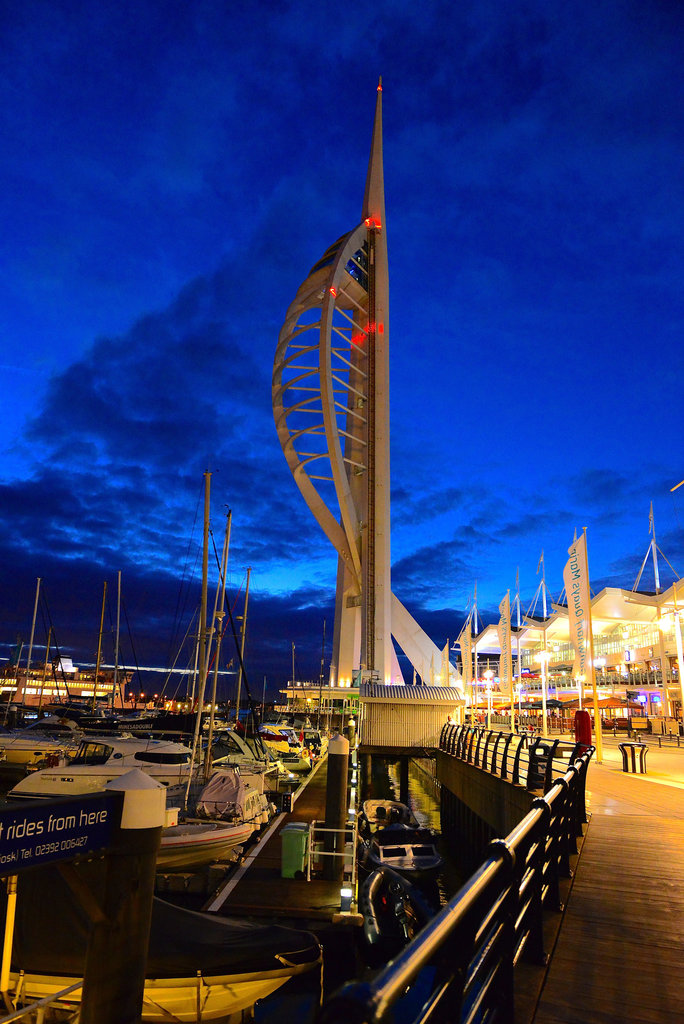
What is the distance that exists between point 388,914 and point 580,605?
15455mm

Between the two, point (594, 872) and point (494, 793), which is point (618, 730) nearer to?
point (494, 793)

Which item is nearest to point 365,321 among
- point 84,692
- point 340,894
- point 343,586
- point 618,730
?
point 343,586

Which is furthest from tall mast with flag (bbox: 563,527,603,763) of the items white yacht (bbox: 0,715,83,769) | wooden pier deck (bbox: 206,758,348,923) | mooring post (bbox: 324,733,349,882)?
white yacht (bbox: 0,715,83,769)

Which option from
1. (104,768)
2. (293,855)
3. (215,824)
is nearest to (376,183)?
(104,768)

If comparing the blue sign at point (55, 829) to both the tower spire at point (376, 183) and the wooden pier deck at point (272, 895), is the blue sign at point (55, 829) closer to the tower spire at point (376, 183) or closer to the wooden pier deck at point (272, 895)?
the wooden pier deck at point (272, 895)

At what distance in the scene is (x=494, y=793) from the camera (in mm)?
14422

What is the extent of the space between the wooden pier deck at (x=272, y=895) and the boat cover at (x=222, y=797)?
1980mm

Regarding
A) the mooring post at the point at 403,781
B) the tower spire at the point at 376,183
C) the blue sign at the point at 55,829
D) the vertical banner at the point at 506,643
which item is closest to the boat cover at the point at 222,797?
the blue sign at the point at 55,829

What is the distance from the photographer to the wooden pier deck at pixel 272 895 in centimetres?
936

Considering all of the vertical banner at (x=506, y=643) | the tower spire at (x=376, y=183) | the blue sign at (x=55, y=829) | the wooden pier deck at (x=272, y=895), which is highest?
the tower spire at (x=376, y=183)

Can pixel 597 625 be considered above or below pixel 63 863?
above

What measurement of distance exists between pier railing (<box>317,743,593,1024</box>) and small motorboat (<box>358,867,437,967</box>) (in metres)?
6.54

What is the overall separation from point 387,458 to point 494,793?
38009 millimetres

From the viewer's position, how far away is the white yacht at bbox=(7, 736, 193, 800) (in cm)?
1494
